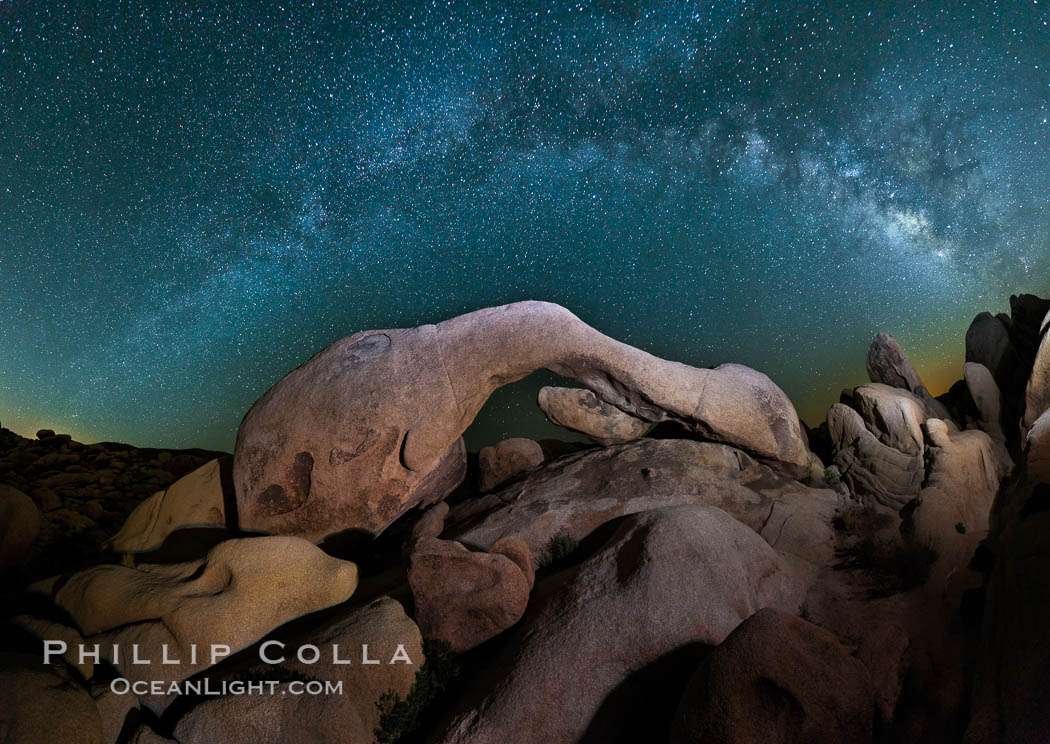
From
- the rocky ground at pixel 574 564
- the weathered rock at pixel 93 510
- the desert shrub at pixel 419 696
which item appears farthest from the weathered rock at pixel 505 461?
the weathered rock at pixel 93 510

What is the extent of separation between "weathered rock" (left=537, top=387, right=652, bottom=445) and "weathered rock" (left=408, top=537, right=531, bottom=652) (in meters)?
6.15

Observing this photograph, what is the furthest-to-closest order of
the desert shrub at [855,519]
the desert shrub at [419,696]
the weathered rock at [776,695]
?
the desert shrub at [855,519] < the desert shrub at [419,696] < the weathered rock at [776,695]

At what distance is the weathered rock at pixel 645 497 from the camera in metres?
9.15

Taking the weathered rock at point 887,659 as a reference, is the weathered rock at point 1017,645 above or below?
above

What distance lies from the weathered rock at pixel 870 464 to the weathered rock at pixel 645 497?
0.81 metres

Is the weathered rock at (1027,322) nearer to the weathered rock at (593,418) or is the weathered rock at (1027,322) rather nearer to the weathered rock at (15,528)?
the weathered rock at (593,418)

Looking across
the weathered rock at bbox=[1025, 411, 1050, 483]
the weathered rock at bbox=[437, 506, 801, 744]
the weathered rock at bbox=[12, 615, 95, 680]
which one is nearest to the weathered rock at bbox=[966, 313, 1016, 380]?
the weathered rock at bbox=[1025, 411, 1050, 483]

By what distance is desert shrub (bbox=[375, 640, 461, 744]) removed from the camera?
542cm

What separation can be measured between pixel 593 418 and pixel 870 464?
5.84m

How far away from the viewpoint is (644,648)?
216 inches

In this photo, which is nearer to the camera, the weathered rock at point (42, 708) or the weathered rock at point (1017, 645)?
the weathered rock at point (1017, 645)

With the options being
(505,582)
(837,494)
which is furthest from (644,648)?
(837,494)

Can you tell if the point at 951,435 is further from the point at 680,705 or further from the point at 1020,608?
Answer: the point at 680,705

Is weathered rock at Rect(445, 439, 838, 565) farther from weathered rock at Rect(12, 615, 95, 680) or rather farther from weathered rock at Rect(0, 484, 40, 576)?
weathered rock at Rect(0, 484, 40, 576)
